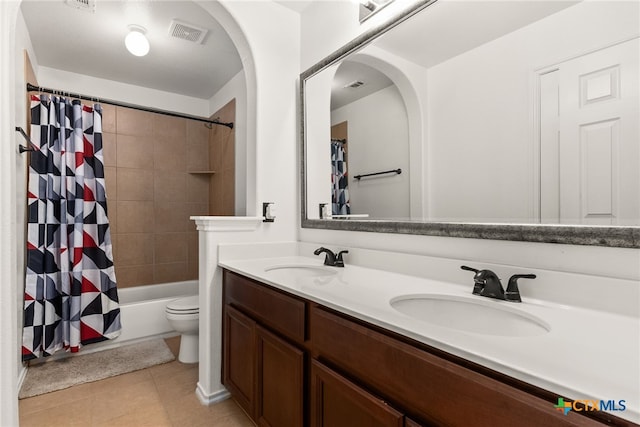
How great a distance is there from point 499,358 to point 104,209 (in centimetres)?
286

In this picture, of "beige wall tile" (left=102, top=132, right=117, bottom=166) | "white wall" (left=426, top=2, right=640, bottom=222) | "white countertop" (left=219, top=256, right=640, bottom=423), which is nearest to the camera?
"white countertop" (left=219, top=256, right=640, bottom=423)

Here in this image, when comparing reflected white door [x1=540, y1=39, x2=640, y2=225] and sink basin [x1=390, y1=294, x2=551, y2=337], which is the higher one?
reflected white door [x1=540, y1=39, x2=640, y2=225]

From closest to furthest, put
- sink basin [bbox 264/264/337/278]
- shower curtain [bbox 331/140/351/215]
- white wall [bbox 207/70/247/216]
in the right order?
sink basin [bbox 264/264/337/278] → shower curtain [bbox 331/140/351/215] → white wall [bbox 207/70/247/216]

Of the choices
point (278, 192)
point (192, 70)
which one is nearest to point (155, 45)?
point (192, 70)

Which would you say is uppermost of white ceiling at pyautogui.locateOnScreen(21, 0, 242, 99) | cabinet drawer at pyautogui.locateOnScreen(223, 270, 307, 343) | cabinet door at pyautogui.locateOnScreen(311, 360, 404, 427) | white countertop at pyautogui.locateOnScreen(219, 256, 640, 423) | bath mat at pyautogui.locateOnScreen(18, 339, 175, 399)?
white ceiling at pyautogui.locateOnScreen(21, 0, 242, 99)

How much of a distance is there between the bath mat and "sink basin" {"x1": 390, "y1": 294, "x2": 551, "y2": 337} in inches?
80.6

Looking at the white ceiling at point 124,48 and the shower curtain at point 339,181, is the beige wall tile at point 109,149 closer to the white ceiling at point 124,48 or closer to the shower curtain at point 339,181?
the white ceiling at point 124,48

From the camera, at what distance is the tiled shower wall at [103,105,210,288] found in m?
3.17

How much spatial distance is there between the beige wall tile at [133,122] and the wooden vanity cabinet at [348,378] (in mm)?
2426

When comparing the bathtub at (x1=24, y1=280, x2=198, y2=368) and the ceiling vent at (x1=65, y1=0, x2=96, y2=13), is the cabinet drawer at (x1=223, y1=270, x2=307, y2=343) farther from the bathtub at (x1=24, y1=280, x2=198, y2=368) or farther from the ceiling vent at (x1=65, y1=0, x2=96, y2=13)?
the ceiling vent at (x1=65, y1=0, x2=96, y2=13)

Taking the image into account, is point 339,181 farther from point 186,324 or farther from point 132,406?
point 132,406

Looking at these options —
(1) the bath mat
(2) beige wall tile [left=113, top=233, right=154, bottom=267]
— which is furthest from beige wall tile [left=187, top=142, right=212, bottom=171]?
(1) the bath mat

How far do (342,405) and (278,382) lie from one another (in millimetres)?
400

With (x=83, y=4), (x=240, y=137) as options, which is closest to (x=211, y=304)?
(x=240, y=137)
